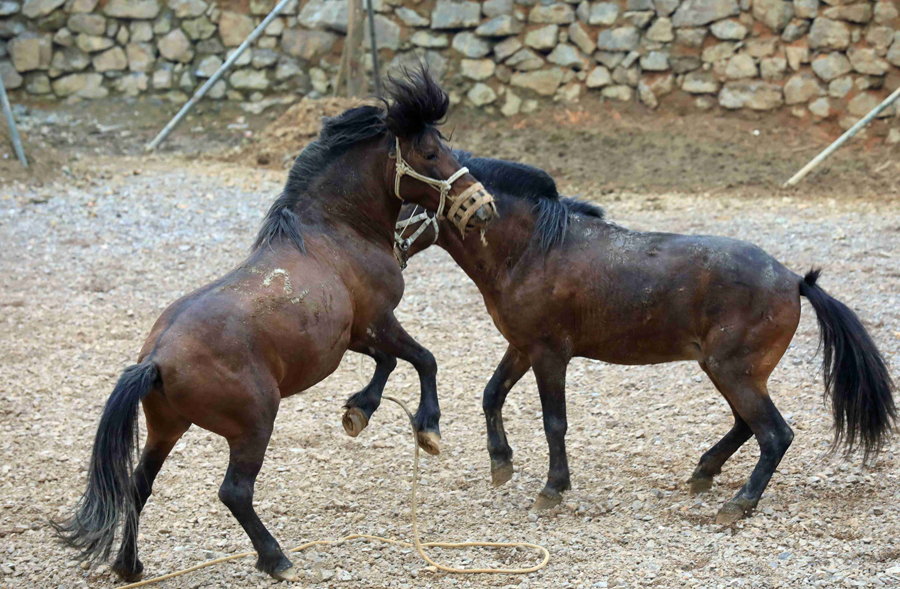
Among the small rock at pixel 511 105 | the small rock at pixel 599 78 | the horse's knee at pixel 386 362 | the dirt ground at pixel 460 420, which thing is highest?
the small rock at pixel 599 78

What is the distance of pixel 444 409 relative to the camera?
6.12 meters

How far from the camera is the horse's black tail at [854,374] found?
4406mm

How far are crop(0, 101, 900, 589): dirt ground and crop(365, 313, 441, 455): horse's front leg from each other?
523 millimetres

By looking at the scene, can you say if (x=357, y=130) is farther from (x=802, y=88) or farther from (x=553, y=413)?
(x=802, y=88)

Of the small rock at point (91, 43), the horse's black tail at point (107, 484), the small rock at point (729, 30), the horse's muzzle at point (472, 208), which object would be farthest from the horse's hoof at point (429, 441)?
the small rock at point (91, 43)

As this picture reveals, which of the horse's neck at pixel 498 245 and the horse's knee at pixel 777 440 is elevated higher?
the horse's neck at pixel 498 245

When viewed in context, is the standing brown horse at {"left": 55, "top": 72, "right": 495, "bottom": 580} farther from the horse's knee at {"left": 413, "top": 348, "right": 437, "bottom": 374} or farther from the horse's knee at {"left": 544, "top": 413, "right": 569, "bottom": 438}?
the horse's knee at {"left": 544, "top": 413, "right": 569, "bottom": 438}

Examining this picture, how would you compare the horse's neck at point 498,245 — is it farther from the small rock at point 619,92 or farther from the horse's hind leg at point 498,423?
the small rock at point 619,92

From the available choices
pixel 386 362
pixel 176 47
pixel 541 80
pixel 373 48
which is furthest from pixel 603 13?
pixel 386 362

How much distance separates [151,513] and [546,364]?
2371 mm

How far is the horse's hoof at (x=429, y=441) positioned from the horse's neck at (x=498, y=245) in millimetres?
858

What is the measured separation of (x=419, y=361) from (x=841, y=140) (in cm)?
872

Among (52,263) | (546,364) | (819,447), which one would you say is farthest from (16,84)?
(819,447)

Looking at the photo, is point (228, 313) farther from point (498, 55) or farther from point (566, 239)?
point (498, 55)
